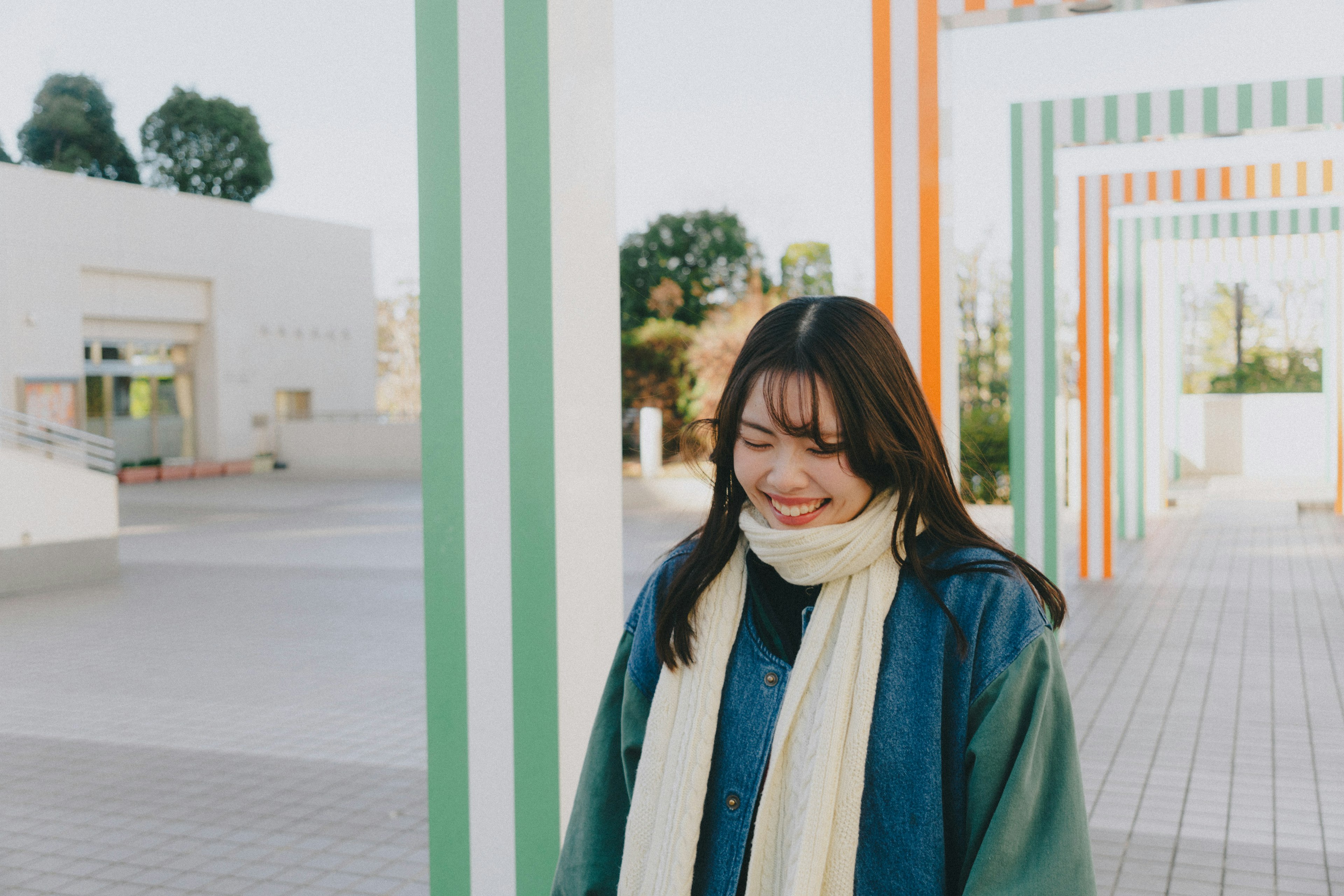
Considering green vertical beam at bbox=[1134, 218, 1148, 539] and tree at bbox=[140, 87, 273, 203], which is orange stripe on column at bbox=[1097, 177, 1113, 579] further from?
tree at bbox=[140, 87, 273, 203]

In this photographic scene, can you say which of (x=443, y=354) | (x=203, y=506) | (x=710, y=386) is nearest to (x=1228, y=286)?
(x=710, y=386)

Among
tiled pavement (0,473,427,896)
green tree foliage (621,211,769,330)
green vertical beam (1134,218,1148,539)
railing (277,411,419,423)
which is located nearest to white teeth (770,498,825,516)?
tiled pavement (0,473,427,896)

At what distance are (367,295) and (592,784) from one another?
3038 cm

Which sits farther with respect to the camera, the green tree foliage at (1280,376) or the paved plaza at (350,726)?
the green tree foliage at (1280,376)

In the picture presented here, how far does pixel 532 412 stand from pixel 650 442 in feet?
66.7

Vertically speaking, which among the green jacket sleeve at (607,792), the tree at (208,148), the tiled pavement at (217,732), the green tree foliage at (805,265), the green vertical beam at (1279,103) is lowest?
the tiled pavement at (217,732)

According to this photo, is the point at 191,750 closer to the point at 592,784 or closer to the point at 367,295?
the point at 592,784

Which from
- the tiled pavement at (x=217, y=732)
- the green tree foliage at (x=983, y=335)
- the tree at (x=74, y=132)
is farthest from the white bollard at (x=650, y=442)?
the tree at (x=74, y=132)

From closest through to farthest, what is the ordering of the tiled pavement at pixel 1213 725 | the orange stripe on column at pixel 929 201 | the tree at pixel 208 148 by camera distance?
the orange stripe on column at pixel 929 201
the tiled pavement at pixel 1213 725
the tree at pixel 208 148

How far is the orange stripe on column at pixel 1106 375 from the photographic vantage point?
37.8 ft

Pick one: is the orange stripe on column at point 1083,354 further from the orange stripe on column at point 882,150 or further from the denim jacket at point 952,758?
the denim jacket at point 952,758

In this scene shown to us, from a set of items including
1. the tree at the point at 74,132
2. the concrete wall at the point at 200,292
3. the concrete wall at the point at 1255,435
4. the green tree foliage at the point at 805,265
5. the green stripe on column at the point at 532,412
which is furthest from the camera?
the tree at the point at 74,132

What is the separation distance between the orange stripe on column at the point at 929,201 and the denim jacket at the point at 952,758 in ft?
8.68

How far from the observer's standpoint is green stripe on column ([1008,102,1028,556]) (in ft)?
30.8
